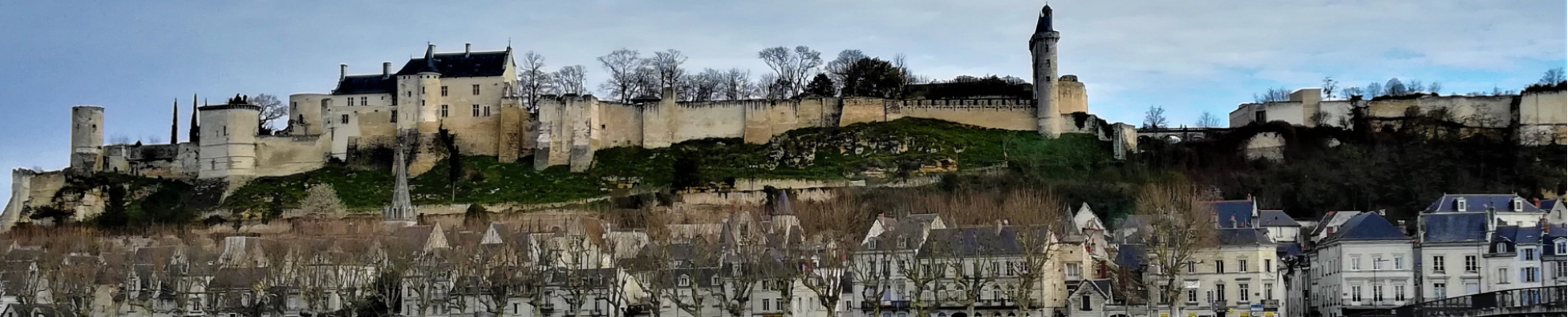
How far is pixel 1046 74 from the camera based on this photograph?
95312mm

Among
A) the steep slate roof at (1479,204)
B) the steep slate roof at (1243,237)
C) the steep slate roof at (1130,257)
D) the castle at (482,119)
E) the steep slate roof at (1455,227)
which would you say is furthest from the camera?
the castle at (482,119)

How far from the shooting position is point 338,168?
9806 cm

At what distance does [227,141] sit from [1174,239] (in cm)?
5727

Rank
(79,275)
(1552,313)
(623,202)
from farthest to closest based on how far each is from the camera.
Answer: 1. (623,202)
2. (79,275)
3. (1552,313)

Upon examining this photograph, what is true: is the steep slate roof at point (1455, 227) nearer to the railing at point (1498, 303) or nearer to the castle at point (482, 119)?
the railing at point (1498, 303)

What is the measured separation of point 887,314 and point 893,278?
115 centimetres

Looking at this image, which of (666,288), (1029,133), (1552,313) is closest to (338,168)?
(1029,133)

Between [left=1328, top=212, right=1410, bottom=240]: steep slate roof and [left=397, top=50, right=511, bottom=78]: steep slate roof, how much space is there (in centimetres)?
4928

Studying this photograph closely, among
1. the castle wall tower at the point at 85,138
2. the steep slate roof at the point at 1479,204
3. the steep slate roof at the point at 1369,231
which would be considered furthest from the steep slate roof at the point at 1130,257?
the castle wall tower at the point at 85,138

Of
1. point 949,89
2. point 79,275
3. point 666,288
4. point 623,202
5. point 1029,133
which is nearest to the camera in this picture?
point 666,288

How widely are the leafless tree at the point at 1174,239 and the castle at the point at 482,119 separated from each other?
121 feet

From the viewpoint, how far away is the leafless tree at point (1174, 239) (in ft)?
185

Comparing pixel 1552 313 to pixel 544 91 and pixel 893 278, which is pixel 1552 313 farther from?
pixel 544 91

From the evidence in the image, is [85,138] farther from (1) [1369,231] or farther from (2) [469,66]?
(1) [1369,231]
